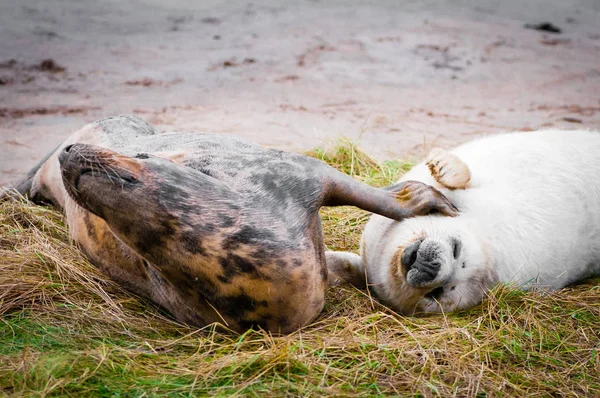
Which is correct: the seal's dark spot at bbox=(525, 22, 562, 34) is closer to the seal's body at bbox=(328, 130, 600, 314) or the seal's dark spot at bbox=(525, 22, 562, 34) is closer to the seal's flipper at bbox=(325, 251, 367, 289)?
the seal's body at bbox=(328, 130, 600, 314)

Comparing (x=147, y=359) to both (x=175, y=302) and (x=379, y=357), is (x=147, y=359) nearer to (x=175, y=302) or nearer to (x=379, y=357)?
(x=175, y=302)

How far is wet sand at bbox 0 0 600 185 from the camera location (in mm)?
6871

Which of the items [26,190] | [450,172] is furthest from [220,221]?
[26,190]

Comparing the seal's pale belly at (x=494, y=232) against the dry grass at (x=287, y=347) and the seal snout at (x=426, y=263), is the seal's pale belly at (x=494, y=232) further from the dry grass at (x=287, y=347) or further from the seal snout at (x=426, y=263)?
the dry grass at (x=287, y=347)

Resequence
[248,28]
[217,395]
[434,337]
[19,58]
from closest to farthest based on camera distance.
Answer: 1. [217,395]
2. [434,337]
3. [19,58]
4. [248,28]

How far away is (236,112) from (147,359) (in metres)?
4.47

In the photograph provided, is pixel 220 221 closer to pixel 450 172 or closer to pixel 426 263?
pixel 426 263

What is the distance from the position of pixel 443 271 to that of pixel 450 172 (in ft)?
2.25

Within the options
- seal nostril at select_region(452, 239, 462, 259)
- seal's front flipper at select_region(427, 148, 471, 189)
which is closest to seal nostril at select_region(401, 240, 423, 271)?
seal nostril at select_region(452, 239, 462, 259)

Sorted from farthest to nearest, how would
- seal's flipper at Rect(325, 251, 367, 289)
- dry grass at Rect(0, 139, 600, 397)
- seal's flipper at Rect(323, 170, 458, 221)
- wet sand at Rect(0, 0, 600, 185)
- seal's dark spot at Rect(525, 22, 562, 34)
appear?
seal's dark spot at Rect(525, 22, 562, 34), wet sand at Rect(0, 0, 600, 185), seal's flipper at Rect(325, 251, 367, 289), seal's flipper at Rect(323, 170, 458, 221), dry grass at Rect(0, 139, 600, 397)

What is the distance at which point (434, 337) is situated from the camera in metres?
3.19

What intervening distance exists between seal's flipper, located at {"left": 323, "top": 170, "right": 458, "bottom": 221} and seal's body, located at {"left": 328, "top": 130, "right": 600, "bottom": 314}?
58 millimetres

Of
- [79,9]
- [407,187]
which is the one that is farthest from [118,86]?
[407,187]

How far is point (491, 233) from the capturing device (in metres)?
3.57
